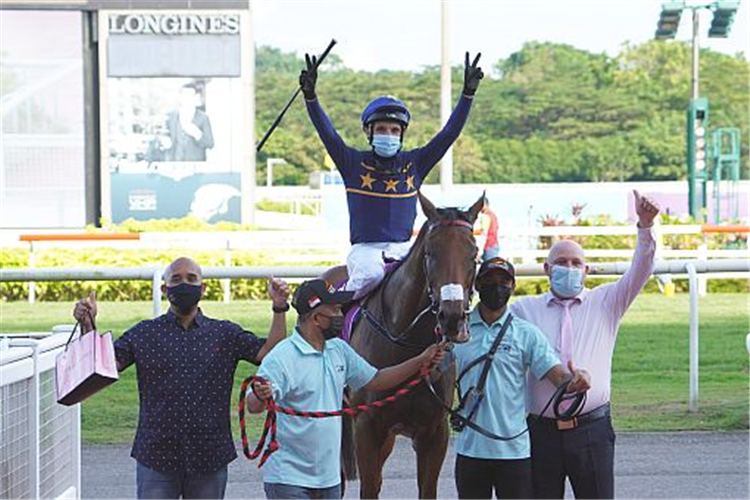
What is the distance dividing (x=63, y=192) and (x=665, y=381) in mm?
20198

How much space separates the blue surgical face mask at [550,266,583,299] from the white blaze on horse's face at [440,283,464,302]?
1.65 ft

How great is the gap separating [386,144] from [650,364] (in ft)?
27.3

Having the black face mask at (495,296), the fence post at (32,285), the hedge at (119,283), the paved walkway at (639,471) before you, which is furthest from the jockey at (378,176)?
the fence post at (32,285)

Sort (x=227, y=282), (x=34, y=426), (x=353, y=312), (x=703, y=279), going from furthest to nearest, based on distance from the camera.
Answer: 1. (x=703, y=279)
2. (x=227, y=282)
3. (x=353, y=312)
4. (x=34, y=426)

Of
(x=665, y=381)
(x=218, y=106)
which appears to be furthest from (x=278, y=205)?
(x=665, y=381)

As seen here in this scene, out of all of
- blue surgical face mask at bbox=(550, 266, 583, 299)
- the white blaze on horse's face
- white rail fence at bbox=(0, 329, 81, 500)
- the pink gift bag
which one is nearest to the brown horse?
the white blaze on horse's face

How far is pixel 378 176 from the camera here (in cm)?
752

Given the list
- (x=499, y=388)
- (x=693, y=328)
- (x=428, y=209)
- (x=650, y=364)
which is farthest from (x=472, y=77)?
(x=650, y=364)

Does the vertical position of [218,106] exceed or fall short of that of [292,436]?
it exceeds it

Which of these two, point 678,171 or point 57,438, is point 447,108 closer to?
point 57,438

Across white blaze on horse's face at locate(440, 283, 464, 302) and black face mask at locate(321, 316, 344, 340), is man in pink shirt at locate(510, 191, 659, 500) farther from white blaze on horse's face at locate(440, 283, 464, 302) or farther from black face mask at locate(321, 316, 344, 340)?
black face mask at locate(321, 316, 344, 340)

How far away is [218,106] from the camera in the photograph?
32.5 meters

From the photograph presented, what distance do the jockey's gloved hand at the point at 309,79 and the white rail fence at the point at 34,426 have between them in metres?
1.83

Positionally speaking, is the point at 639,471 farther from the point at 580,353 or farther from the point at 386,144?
the point at 580,353
